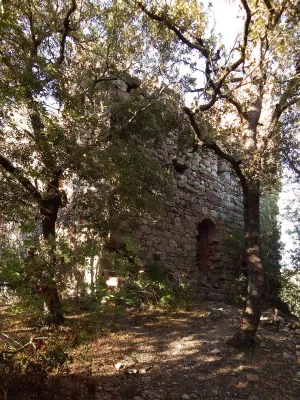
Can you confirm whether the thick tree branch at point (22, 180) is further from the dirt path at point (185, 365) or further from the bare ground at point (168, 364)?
the dirt path at point (185, 365)

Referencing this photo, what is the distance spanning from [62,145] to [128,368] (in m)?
2.98

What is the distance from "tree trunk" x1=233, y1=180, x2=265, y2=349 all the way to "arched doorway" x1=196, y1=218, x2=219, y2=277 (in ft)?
15.3

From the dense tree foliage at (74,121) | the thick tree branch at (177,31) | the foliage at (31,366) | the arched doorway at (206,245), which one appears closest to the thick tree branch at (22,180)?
the dense tree foliage at (74,121)

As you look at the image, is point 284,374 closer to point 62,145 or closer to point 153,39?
point 62,145

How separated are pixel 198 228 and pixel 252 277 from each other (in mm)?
5286

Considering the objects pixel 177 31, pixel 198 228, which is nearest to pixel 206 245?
pixel 198 228

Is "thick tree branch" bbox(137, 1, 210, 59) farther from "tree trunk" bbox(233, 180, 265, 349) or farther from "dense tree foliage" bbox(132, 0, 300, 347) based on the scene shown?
"tree trunk" bbox(233, 180, 265, 349)

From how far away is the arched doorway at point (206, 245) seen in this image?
33.5 feet

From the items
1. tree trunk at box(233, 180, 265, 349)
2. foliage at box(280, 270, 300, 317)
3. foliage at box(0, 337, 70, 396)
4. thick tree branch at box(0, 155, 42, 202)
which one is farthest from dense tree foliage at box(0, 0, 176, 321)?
foliage at box(280, 270, 300, 317)

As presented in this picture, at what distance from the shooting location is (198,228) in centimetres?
1038

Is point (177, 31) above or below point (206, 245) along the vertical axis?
above

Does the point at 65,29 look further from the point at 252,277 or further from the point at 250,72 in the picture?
the point at 252,277

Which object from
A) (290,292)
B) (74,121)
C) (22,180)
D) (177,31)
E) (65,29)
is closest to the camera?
(22,180)

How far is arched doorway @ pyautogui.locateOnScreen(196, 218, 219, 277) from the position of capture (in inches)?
402
